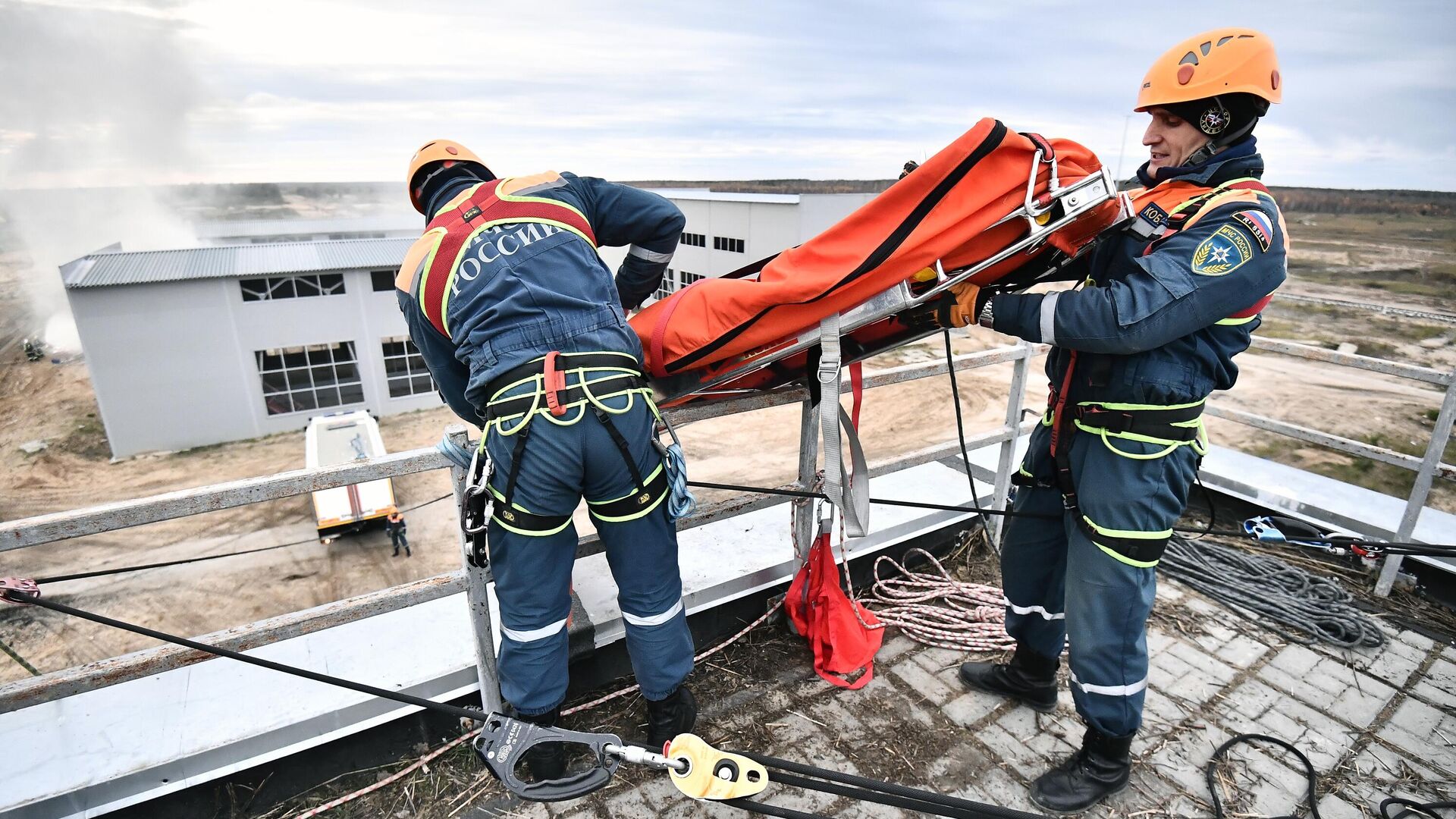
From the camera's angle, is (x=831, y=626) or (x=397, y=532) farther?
(x=397, y=532)

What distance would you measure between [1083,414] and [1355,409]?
18.6 meters

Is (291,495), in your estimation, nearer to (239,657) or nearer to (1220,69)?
(239,657)

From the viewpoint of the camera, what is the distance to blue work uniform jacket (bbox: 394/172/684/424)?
2.27 meters

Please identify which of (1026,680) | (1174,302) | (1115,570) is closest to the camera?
(1174,302)

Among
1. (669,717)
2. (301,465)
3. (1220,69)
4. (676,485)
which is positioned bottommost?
(301,465)

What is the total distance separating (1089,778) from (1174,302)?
181cm

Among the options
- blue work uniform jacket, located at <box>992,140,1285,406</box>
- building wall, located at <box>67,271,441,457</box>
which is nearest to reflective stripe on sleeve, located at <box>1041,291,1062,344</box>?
blue work uniform jacket, located at <box>992,140,1285,406</box>

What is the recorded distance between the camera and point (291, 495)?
1.93 meters

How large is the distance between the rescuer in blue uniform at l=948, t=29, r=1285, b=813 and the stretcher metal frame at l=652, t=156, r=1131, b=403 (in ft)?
0.56

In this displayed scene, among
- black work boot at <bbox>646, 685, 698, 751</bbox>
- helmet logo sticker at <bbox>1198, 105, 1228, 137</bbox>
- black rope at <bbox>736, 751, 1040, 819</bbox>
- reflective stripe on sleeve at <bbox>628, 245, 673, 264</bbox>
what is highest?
helmet logo sticker at <bbox>1198, 105, 1228, 137</bbox>

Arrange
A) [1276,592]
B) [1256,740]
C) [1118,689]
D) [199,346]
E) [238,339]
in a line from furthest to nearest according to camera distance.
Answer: [238,339]
[199,346]
[1276,592]
[1256,740]
[1118,689]

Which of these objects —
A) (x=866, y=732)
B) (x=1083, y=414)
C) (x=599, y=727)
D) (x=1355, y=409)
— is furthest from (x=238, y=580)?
(x=1355, y=409)

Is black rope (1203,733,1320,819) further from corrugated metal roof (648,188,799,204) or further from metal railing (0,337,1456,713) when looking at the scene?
corrugated metal roof (648,188,799,204)

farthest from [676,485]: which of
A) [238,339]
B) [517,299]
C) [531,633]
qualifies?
[238,339]
